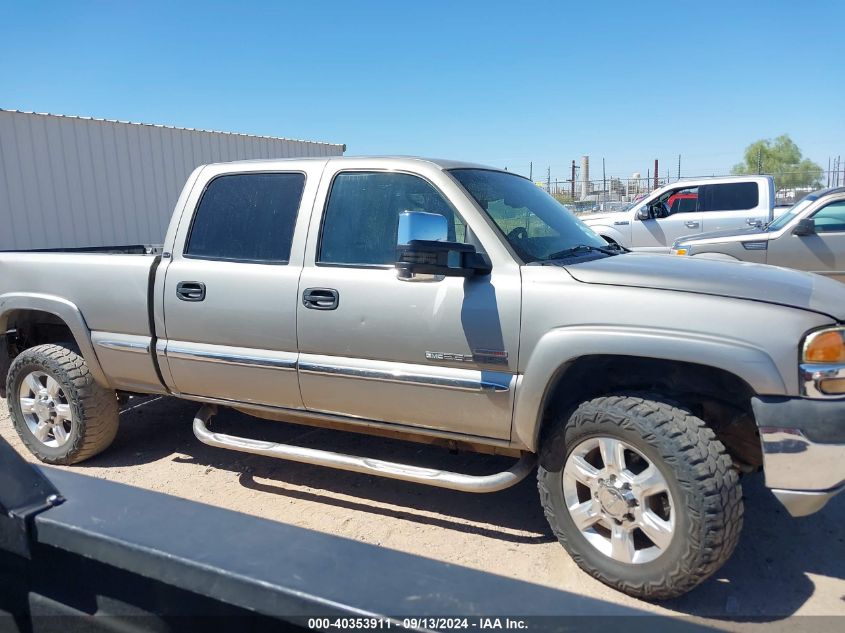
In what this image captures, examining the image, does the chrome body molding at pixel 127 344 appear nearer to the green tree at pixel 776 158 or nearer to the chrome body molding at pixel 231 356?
the chrome body molding at pixel 231 356

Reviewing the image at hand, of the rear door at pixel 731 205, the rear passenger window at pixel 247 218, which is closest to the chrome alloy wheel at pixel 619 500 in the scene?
the rear passenger window at pixel 247 218

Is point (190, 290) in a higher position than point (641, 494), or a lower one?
higher

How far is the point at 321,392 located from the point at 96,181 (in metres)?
9.46

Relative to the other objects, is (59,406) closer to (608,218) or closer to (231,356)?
(231,356)

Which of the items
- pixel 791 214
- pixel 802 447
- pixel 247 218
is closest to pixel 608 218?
pixel 791 214

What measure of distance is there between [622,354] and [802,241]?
23.9 feet

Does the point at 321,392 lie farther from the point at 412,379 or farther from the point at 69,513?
the point at 69,513

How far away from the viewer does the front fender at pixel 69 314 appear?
4316 mm

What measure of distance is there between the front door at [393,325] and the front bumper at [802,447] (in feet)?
3.54

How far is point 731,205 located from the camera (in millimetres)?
11992

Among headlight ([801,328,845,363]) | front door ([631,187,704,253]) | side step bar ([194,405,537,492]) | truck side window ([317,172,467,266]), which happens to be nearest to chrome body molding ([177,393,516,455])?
side step bar ([194,405,537,492])

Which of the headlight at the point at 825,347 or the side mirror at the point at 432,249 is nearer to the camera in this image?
the headlight at the point at 825,347

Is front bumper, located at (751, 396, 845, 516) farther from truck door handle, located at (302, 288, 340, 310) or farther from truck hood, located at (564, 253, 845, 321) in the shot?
truck door handle, located at (302, 288, 340, 310)

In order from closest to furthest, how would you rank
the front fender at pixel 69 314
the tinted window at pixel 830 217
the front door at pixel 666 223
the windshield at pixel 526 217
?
the windshield at pixel 526 217
the front fender at pixel 69 314
the tinted window at pixel 830 217
the front door at pixel 666 223
